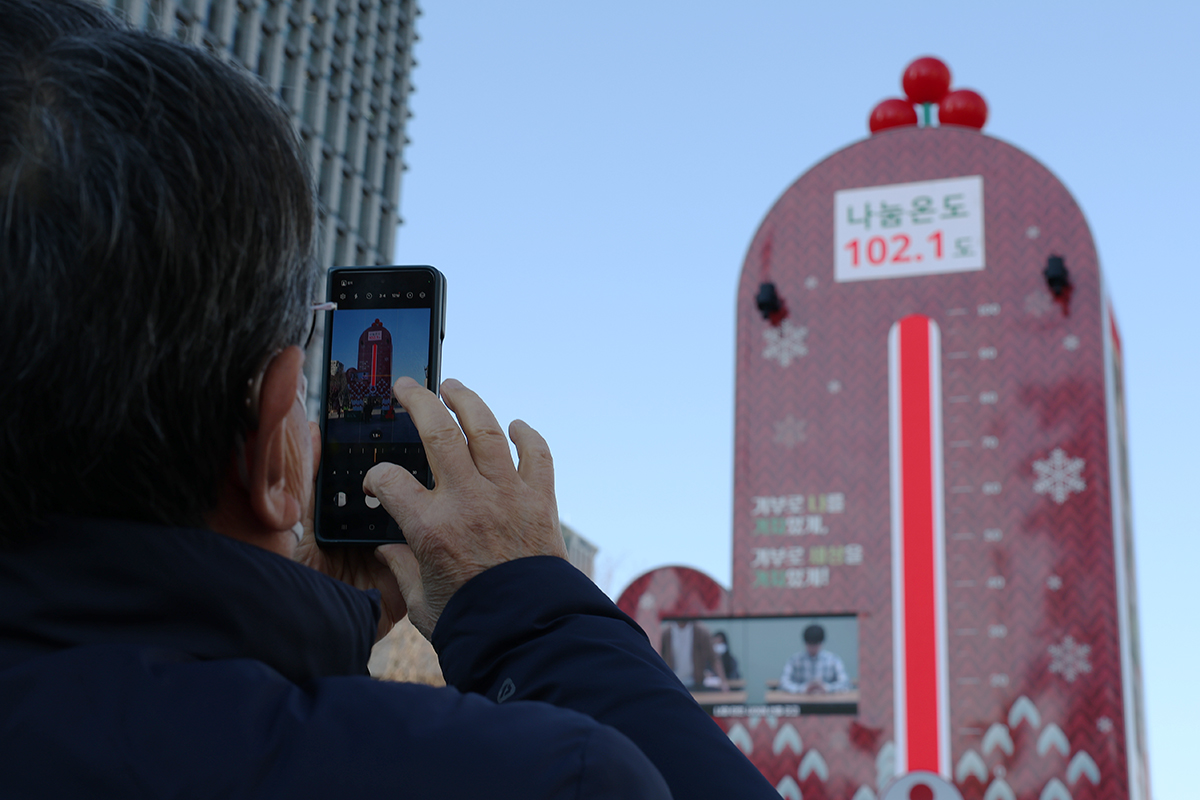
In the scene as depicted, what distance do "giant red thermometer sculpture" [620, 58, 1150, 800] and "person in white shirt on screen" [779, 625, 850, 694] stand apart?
59 millimetres

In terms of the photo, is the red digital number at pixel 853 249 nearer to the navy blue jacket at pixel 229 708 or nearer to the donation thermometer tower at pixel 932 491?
the donation thermometer tower at pixel 932 491

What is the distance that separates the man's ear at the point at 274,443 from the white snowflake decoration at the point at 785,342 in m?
10.2

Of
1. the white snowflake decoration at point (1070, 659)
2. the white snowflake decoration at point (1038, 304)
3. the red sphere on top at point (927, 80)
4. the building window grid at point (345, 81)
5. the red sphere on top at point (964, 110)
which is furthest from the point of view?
the building window grid at point (345, 81)

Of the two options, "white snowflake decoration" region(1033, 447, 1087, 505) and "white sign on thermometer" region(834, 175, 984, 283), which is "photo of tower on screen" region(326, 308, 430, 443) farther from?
"white sign on thermometer" region(834, 175, 984, 283)

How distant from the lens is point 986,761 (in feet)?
29.8

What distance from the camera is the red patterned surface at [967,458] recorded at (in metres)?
9.16

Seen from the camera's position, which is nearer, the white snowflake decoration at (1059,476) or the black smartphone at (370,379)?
the black smartphone at (370,379)

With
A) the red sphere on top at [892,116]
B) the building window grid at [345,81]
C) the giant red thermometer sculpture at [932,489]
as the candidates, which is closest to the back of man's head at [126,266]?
the giant red thermometer sculpture at [932,489]

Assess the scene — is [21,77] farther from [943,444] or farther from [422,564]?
[943,444]

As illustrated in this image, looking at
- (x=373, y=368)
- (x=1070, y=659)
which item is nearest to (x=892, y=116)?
(x=1070, y=659)

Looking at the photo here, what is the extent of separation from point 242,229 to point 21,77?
0.51 ft

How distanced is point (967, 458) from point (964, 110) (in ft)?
12.8

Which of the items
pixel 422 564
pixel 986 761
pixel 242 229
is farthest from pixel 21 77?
pixel 986 761

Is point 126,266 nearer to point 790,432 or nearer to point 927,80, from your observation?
point 790,432
